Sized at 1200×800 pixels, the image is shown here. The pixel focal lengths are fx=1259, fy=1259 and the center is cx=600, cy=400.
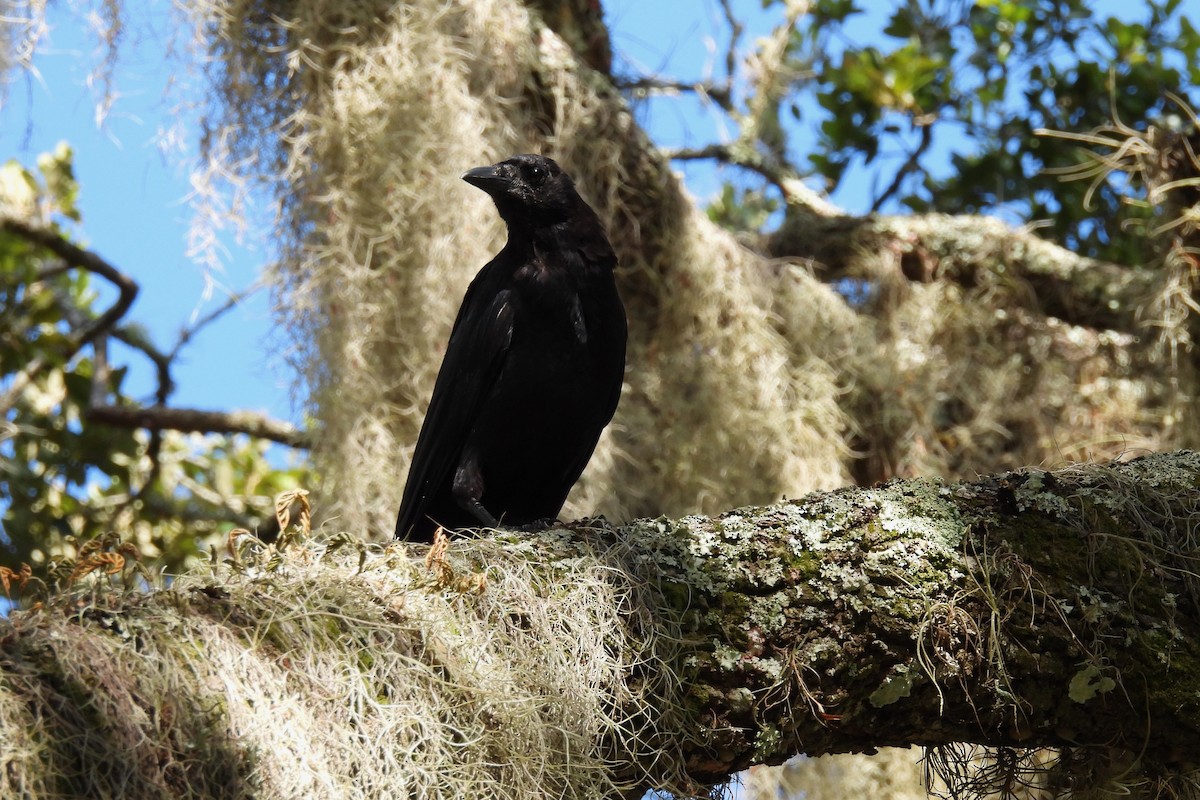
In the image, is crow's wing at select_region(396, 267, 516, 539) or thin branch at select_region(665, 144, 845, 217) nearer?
crow's wing at select_region(396, 267, 516, 539)

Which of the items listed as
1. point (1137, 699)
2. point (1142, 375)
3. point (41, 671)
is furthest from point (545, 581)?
point (1142, 375)

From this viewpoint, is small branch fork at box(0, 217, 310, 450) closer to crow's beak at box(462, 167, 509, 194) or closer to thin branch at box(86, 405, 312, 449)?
thin branch at box(86, 405, 312, 449)

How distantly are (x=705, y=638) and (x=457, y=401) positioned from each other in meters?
1.48

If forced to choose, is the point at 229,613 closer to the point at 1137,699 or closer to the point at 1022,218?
the point at 1137,699

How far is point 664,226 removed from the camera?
535 centimetres

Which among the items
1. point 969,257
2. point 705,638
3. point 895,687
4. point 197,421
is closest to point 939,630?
point 895,687

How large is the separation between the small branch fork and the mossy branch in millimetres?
3572

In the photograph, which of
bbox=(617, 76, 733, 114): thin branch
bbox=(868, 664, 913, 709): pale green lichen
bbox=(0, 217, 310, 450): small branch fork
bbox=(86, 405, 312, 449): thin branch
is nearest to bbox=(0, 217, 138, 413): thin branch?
bbox=(0, 217, 310, 450): small branch fork

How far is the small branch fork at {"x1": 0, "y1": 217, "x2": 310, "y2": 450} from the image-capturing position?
5723 millimetres

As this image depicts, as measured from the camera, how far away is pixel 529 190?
3.76 metres

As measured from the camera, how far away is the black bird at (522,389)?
3.44 metres

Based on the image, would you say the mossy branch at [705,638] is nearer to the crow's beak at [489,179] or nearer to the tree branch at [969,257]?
the crow's beak at [489,179]

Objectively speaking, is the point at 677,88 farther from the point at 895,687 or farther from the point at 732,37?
the point at 895,687

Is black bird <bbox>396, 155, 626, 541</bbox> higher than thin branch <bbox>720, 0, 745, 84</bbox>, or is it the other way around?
thin branch <bbox>720, 0, 745, 84</bbox>
